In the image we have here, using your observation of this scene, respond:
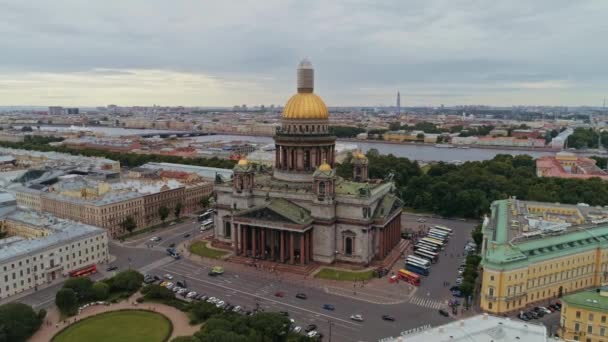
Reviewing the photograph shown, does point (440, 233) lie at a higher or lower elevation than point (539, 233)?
lower

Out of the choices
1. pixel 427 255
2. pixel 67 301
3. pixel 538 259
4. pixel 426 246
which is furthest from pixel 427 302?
pixel 67 301

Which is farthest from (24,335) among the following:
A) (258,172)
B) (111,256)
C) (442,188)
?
(442,188)

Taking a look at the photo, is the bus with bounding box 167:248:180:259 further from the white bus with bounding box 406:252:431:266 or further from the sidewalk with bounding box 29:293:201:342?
the white bus with bounding box 406:252:431:266

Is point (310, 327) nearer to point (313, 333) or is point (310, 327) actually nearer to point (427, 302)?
point (313, 333)

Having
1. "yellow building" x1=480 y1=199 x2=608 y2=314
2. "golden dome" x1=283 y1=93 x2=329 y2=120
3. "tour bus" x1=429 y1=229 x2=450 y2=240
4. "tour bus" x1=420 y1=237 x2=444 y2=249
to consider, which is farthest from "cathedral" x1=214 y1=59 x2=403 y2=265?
"yellow building" x1=480 y1=199 x2=608 y2=314

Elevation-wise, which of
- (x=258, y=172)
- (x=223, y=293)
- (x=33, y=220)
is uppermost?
(x=258, y=172)

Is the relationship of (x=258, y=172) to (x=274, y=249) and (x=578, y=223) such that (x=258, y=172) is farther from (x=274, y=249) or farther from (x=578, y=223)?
(x=578, y=223)
